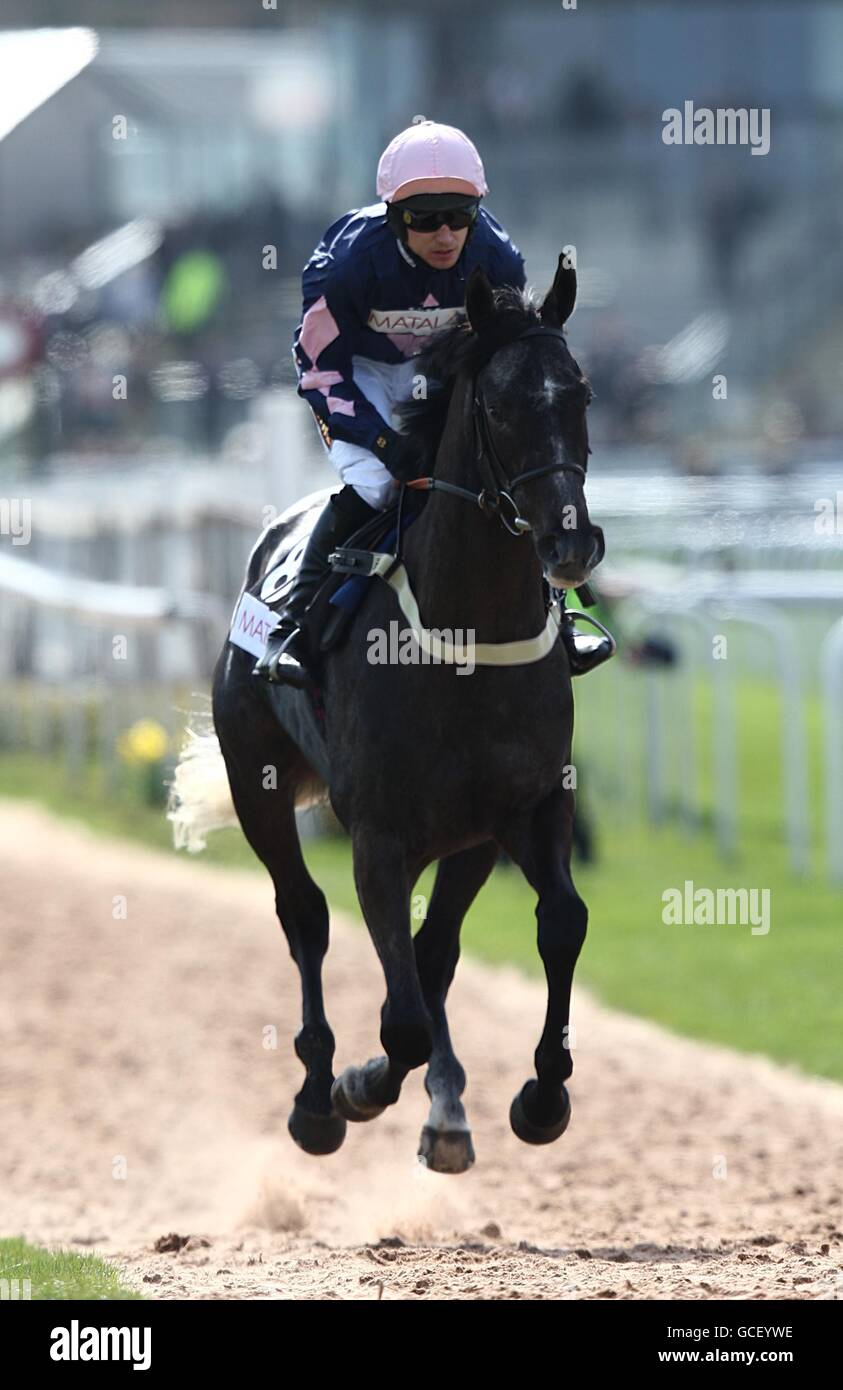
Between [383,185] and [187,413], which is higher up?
[187,413]

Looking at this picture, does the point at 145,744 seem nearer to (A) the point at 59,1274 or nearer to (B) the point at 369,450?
(B) the point at 369,450

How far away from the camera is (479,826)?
16.0ft

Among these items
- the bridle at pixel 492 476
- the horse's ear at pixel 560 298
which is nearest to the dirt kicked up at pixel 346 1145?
the bridle at pixel 492 476

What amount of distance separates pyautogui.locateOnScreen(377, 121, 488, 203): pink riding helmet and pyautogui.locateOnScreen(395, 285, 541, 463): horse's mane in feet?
0.95

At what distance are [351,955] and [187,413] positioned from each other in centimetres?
1254

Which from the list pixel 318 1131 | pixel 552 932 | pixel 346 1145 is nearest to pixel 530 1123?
pixel 552 932

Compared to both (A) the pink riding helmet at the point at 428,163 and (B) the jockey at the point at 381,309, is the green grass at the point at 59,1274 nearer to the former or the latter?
(B) the jockey at the point at 381,309

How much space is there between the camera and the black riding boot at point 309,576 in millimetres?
5199

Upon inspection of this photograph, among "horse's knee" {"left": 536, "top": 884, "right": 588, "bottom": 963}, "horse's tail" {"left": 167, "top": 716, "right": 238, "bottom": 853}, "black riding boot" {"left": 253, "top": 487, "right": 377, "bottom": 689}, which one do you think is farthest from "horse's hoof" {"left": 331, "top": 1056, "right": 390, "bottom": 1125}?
"horse's tail" {"left": 167, "top": 716, "right": 238, "bottom": 853}

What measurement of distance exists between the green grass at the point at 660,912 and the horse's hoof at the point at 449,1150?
2755 mm

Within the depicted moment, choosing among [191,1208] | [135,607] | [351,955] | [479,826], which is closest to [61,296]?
[135,607]

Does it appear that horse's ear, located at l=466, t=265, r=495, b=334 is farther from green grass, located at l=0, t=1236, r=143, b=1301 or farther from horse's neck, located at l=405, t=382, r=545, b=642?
green grass, located at l=0, t=1236, r=143, b=1301

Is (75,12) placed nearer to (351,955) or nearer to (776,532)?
(776,532)

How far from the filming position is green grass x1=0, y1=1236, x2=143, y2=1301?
4.55 m
